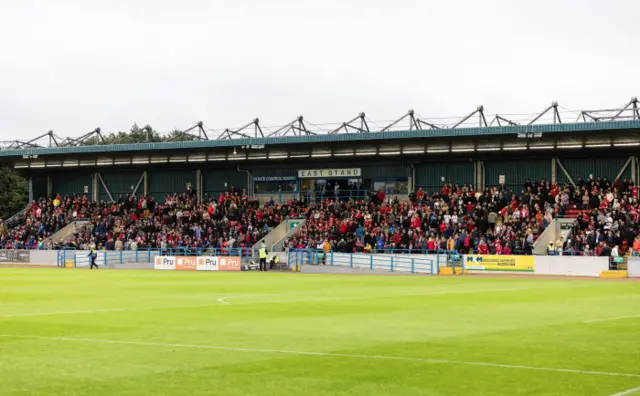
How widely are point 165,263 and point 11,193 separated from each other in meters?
47.4

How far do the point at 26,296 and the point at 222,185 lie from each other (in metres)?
50.6

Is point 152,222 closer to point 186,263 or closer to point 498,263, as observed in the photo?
point 186,263

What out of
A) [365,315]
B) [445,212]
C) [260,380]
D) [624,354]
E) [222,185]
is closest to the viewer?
[260,380]

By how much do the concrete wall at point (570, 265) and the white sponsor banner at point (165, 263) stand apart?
2429 centimetres

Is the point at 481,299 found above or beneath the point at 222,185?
beneath

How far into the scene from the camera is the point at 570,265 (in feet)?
161

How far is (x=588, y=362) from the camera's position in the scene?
13.2 metres

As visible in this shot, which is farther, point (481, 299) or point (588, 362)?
point (481, 299)

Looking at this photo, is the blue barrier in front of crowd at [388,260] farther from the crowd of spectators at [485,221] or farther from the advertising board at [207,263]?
the advertising board at [207,263]

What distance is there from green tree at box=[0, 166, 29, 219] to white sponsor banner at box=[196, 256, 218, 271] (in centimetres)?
4910

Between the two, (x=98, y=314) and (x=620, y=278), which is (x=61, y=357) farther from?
(x=620, y=278)

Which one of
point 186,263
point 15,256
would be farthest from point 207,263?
A: point 15,256

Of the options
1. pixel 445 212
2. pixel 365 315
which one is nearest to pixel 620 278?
pixel 445 212

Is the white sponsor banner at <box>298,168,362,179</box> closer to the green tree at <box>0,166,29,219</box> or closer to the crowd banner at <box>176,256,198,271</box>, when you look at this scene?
the crowd banner at <box>176,256,198,271</box>
